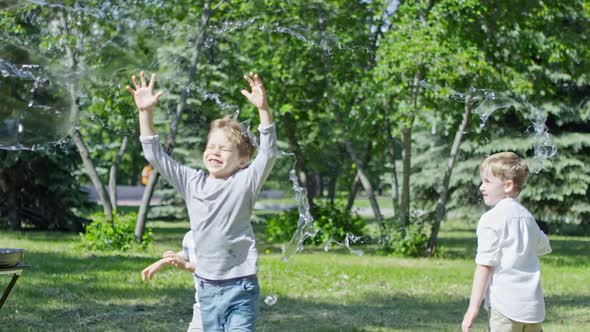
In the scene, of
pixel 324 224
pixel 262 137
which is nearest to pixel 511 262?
pixel 262 137

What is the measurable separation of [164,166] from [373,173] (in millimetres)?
22471

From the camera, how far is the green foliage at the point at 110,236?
42.8ft

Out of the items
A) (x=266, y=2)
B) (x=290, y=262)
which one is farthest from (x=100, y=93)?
(x=290, y=262)

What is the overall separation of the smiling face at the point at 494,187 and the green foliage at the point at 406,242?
9.88 meters

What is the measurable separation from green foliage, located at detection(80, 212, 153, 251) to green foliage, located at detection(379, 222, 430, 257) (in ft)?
13.3

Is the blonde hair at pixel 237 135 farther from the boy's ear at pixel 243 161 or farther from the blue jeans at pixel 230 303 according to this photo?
the blue jeans at pixel 230 303

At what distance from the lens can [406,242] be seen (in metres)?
13.8

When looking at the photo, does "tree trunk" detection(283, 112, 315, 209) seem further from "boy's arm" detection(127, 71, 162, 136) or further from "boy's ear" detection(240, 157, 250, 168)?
"boy's arm" detection(127, 71, 162, 136)

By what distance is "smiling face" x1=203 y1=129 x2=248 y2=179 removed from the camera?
3865 millimetres

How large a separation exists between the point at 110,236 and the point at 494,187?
999cm

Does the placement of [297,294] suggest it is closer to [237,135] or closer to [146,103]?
[237,135]

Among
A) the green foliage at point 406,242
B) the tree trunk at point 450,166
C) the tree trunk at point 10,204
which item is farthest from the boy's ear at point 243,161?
the tree trunk at point 10,204

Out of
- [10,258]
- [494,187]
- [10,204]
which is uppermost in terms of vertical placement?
[494,187]

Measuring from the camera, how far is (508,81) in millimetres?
12000
